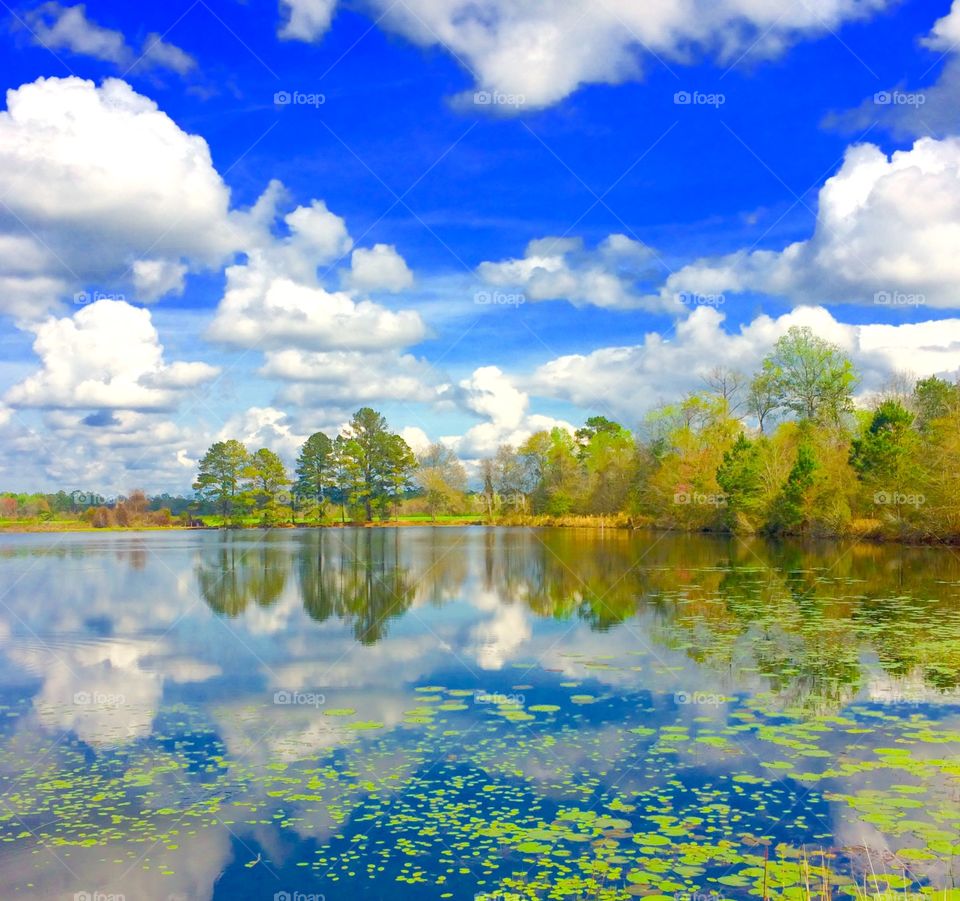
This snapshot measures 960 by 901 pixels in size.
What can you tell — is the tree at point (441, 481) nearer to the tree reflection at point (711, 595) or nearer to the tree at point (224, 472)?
the tree at point (224, 472)

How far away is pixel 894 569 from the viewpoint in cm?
3138

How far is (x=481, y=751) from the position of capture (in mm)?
9789

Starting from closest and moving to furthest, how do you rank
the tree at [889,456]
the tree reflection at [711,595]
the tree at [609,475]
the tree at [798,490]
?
1. the tree reflection at [711,595]
2. the tree at [889,456]
3. the tree at [798,490]
4. the tree at [609,475]

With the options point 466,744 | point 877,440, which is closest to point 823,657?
point 466,744

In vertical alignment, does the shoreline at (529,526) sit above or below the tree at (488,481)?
below

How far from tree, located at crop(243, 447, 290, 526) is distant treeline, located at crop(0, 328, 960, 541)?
5.8 inches

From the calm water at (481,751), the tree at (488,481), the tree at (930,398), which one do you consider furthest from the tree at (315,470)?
the calm water at (481,751)

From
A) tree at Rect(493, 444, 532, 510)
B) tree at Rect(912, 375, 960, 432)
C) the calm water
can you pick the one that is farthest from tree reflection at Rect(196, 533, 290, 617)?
tree at Rect(493, 444, 532, 510)

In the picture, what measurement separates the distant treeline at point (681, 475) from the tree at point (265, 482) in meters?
0.15

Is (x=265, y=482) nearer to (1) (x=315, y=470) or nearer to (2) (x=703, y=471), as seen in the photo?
(1) (x=315, y=470)

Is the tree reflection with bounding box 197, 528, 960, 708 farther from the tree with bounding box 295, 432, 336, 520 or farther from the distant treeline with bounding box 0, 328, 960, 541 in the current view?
the tree with bounding box 295, 432, 336, 520

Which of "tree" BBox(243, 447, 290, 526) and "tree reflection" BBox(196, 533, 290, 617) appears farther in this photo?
"tree" BBox(243, 447, 290, 526)

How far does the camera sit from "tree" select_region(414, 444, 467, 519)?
343 ft

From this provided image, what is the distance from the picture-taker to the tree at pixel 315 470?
96.6 meters
